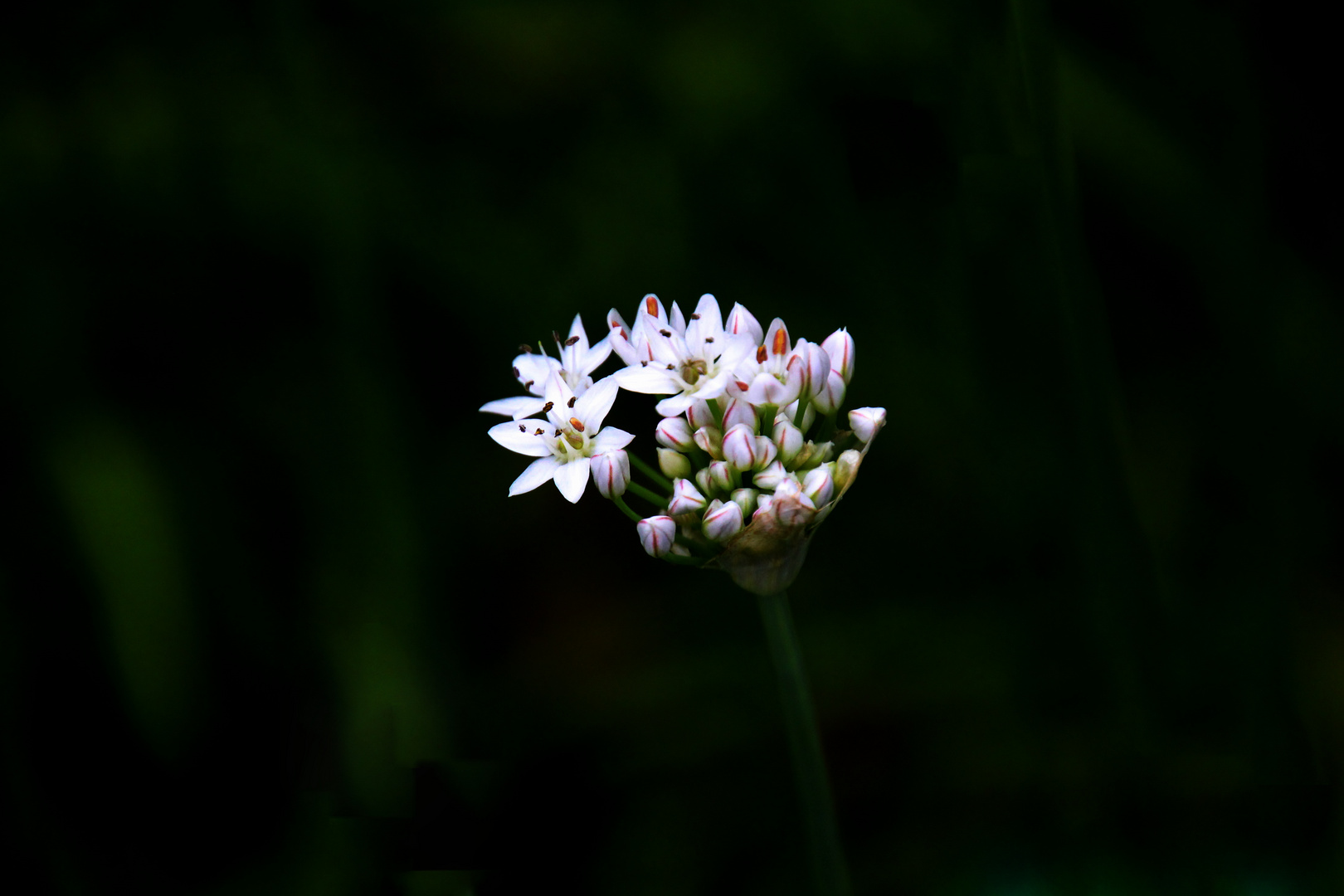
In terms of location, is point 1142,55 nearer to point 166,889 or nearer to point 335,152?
point 335,152

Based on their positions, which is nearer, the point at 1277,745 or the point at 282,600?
the point at 1277,745

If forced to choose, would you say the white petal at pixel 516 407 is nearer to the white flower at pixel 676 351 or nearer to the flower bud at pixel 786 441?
the white flower at pixel 676 351

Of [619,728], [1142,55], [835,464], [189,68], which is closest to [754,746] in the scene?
[619,728]

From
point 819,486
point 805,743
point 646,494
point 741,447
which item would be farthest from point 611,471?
point 805,743

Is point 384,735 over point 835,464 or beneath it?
beneath

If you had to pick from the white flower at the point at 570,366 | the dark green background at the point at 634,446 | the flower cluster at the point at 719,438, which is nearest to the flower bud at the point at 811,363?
the flower cluster at the point at 719,438

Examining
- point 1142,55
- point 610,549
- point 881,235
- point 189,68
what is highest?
A: point 189,68

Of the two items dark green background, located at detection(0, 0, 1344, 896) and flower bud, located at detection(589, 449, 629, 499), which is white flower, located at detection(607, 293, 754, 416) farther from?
dark green background, located at detection(0, 0, 1344, 896)
